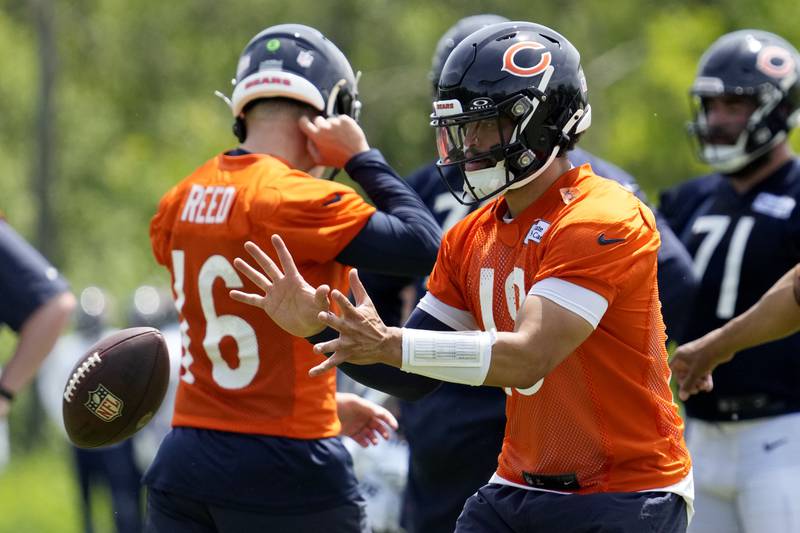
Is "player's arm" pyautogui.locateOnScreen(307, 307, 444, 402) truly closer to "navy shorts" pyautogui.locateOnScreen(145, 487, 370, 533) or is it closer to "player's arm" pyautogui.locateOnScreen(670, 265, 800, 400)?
"navy shorts" pyautogui.locateOnScreen(145, 487, 370, 533)

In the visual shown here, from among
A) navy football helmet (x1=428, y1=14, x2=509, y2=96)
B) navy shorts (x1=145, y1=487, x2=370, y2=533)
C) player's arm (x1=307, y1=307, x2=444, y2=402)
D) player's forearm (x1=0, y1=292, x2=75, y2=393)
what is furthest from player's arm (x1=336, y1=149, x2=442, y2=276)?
player's forearm (x1=0, y1=292, x2=75, y2=393)

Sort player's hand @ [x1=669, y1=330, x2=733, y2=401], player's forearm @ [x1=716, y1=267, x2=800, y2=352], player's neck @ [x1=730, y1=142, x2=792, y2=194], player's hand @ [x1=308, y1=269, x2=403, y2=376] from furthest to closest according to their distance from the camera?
player's neck @ [x1=730, y1=142, x2=792, y2=194]
player's hand @ [x1=669, y1=330, x2=733, y2=401]
player's forearm @ [x1=716, y1=267, x2=800, y2=352]
player's hand @ [x1=308, y1=269, x2=403, y2=376]

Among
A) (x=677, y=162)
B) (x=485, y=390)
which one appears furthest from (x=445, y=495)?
(x=677, y=162)

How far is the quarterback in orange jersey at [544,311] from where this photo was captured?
12.2ft

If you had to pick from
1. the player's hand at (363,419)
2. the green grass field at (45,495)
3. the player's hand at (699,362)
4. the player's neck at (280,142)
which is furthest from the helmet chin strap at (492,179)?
the green grass field at (45,495)

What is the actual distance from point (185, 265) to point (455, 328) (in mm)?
1018

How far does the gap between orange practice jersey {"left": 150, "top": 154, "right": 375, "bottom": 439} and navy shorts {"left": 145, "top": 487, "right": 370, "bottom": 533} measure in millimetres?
257

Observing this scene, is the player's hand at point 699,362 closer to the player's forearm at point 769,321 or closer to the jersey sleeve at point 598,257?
the player's forearm at point 769,321

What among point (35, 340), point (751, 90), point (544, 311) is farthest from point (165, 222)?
point (751, 90)

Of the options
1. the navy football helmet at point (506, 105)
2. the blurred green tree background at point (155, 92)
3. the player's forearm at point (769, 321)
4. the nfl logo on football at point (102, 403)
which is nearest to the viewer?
the navy football helmet at point (506, 105)

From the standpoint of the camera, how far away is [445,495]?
5730 millimetres

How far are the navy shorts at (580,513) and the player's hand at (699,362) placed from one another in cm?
96

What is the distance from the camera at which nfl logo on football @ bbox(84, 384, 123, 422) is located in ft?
15.0

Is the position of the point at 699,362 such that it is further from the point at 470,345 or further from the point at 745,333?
the point at 470,345
